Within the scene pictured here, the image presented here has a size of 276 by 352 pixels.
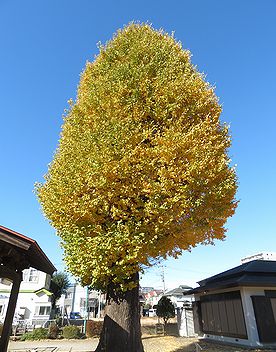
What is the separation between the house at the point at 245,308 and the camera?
12977 mm

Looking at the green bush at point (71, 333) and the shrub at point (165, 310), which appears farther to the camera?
the shrub at point (165, 310)

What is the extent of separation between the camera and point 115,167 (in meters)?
8.52

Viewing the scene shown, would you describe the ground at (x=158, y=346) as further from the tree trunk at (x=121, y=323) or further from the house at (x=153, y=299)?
the house at (x=153, y=299)

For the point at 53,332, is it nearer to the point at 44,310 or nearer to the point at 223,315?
the point at 44,310

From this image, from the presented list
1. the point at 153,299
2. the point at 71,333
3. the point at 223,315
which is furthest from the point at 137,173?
the point at 153,299

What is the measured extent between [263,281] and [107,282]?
9192 mm

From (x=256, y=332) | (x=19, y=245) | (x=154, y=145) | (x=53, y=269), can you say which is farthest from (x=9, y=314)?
(x=256, y=332)

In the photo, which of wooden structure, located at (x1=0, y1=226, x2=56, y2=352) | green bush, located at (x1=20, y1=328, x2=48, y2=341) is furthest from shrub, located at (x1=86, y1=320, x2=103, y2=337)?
wooden structure, located at (x1=0, y1=226, x2=56, y2=352)

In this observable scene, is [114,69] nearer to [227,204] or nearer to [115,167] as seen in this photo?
[115,167]

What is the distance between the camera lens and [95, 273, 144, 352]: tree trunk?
8.77 meters

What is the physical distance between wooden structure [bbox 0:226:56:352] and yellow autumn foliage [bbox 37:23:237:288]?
1263mm

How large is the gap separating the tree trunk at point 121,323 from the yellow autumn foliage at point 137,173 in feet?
2.75

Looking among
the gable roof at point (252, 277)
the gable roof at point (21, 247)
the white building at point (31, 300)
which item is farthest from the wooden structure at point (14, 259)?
the white building at point (31, 300)

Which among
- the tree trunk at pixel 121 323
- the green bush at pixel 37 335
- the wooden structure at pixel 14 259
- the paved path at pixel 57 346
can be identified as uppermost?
the wooden structure at pixel 14 259
